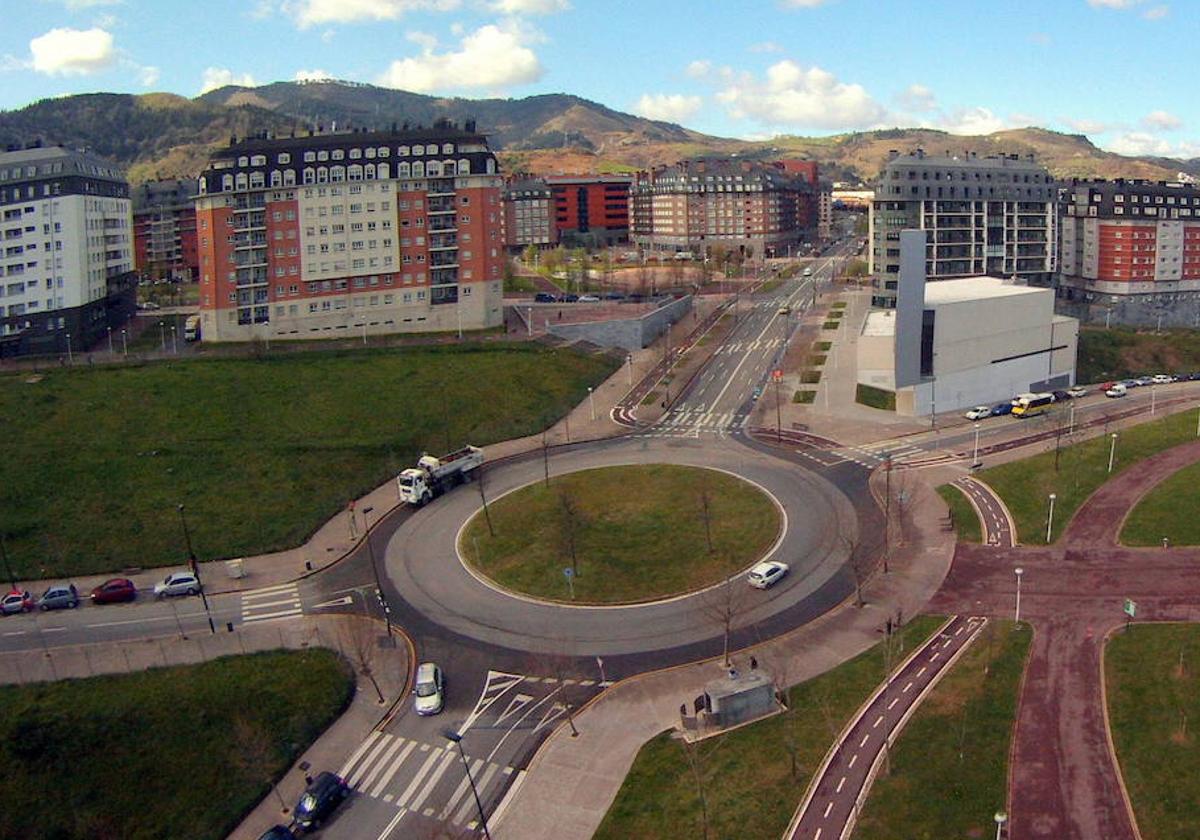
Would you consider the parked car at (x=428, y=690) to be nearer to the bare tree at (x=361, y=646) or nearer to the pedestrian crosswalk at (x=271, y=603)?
the bare tree at (x=361, y=646)

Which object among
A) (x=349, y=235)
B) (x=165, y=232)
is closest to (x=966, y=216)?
(x=349, y=235)

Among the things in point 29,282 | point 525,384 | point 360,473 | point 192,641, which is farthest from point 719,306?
point 192,641

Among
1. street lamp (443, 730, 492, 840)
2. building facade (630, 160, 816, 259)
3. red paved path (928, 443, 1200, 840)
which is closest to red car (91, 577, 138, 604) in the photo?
street lamp (443, 730, 492, 840)

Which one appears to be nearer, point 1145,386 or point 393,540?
point 393,540

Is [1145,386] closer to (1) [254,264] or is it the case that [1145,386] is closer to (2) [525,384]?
(2) [525,384]

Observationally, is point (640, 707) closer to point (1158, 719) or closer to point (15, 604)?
point (1158, 719)

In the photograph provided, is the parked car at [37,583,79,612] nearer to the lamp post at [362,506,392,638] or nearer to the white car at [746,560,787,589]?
the lamp post at [362,506,392,638]
